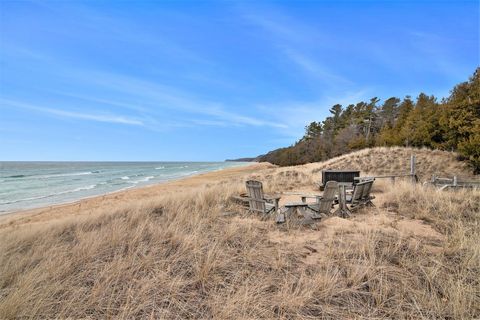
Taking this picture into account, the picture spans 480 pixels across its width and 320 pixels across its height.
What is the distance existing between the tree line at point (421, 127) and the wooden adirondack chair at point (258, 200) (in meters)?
17.3

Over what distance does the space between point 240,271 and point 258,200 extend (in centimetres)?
356

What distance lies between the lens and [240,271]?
3.58 m

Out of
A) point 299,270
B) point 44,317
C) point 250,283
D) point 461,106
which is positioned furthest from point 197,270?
point 461,106

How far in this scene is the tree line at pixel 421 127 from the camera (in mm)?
22359

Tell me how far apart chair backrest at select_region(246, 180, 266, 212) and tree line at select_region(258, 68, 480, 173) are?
17.6 m

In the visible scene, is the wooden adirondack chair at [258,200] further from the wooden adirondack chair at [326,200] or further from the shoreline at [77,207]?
the shoreline at [77,207]

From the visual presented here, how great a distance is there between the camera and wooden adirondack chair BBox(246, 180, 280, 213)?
22.9 ft

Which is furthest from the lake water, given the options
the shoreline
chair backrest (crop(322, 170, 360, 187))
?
chair backrest (crop(322, 170, 360, 187))

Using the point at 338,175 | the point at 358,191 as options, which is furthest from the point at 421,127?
the point at 358,191

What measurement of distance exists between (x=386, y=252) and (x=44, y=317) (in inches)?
160

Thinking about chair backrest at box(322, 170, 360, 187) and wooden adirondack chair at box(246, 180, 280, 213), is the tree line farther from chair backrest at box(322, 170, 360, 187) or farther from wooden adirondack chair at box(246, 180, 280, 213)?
wooden adirondack chair at box(246, 180, 280, 213)

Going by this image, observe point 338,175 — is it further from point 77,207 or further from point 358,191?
point 77,207

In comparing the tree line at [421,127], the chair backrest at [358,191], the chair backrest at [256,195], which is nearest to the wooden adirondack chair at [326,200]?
the chair backrest at [358,191]

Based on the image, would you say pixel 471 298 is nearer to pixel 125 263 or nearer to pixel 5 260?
pixel 125 263
